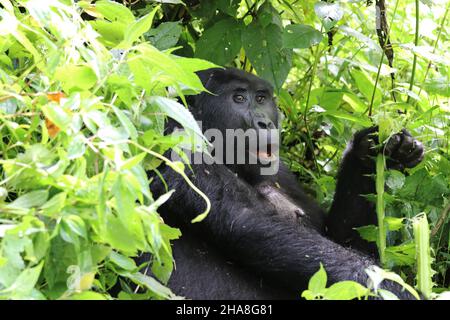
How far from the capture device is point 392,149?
3523 mm

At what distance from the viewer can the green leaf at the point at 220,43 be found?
3.99 meters

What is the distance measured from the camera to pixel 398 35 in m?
4.88

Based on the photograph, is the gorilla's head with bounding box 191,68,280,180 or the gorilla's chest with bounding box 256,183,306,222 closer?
the gorilla's head with bounding box 191,68,280,180

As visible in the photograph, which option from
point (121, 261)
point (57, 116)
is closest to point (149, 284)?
point (121, 261)

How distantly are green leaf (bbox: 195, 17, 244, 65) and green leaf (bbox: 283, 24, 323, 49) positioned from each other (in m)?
0.28

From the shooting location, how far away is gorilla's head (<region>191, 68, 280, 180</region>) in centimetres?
362

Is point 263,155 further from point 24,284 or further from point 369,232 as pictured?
point 24,284

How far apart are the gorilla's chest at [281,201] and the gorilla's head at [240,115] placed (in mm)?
172

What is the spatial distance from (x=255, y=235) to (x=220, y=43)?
1.23m

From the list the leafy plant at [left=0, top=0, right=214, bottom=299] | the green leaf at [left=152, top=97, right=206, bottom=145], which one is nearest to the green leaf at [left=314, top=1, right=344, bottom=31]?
the leafy plant at [left=0, top=0, right=214, bottom=299]

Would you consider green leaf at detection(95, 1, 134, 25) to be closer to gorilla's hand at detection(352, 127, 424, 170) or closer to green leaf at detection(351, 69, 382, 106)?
gorilla's hand at detection(352, 127, 424, 170)

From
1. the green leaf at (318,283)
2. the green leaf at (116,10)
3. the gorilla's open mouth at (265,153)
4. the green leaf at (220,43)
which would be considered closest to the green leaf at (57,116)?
the green leaf at (116,10)

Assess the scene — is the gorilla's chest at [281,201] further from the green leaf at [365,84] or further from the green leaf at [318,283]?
the green leaf at [318,283]

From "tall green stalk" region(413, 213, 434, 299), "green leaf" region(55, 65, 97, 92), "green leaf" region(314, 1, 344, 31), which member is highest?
"green leaf" region(314, 1, 344, 31)
